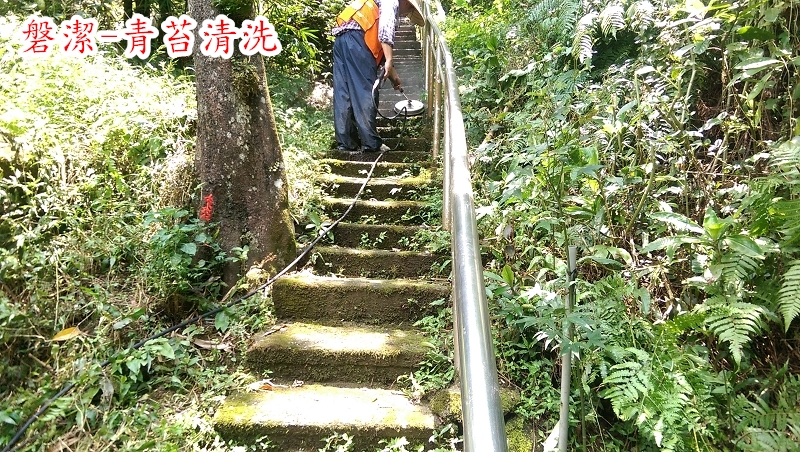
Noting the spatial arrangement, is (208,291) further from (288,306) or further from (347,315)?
(347,315)

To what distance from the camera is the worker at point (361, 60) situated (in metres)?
4.19

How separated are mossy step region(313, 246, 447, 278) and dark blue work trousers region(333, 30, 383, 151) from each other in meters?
1.65

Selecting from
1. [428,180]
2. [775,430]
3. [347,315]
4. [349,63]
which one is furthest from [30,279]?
[775,430]

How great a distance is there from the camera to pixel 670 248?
5.30ft

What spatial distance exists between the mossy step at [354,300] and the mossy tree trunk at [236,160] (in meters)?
0.30

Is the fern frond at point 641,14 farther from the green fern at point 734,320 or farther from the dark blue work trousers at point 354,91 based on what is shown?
the dark blue work trousers at point 354,91

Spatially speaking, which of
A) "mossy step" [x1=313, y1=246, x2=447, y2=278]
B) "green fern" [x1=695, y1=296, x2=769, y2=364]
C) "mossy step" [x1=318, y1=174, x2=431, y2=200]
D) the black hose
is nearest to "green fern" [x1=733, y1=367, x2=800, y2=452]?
"green fern" [x1=695, y1=296, x2=769, y2=364]

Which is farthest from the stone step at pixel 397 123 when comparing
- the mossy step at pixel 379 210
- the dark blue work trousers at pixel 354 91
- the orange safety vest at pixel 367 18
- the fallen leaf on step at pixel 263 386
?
the fallen leaf on step at pixel 263 386

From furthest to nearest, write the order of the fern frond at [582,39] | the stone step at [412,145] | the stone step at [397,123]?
1. the stone step at [397,123]
2. the stone step at [412,145]
3. the fern frond at [582,39]

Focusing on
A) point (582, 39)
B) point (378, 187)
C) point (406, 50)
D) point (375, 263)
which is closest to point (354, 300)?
point (375, 263)

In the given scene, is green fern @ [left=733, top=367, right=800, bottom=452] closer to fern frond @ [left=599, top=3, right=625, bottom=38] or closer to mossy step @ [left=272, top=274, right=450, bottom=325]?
mossy step @ [left=272, top=274, right=450, bottom=325]

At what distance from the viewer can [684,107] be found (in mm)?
2115

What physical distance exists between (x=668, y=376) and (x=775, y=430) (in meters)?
0.30

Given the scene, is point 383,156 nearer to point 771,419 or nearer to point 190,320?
point 190,320
